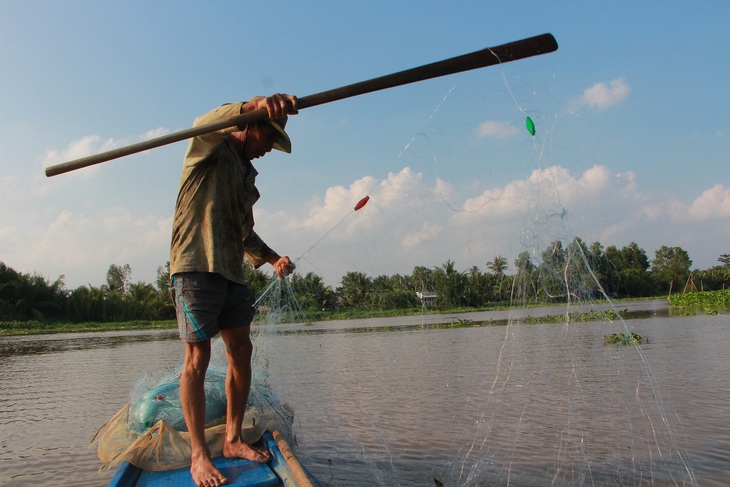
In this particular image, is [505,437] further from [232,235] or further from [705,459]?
[232,235]

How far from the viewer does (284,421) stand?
3.44m

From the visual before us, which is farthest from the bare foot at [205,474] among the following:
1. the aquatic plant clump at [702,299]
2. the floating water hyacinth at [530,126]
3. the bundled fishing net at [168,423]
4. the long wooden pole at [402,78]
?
the aquatic plant clump at [702,299]

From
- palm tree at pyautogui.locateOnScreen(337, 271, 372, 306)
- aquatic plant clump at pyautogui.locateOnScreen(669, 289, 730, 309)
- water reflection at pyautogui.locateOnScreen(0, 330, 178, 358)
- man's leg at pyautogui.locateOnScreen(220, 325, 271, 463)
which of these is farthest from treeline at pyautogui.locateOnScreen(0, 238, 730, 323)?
water reflection at pyautogui.locateOnScreen(0, 330, 178, 358)

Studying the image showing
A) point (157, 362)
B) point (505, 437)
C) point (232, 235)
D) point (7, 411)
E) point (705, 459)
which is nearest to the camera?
point (232, 235)

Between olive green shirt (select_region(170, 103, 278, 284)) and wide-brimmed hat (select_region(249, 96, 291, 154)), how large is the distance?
176 mm

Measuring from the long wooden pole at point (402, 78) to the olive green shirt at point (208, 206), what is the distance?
10 cm

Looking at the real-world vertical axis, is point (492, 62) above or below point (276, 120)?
above

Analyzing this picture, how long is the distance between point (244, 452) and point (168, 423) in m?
0.70

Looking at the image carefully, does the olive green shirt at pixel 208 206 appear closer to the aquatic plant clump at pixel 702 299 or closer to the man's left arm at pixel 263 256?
the man's left arm at pixel 263 256

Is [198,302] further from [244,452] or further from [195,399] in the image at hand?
[244,452]

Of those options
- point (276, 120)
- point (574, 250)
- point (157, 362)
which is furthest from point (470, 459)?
point (157, 362)

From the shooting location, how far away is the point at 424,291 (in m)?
5.42

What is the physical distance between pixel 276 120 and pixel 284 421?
6.33 ft

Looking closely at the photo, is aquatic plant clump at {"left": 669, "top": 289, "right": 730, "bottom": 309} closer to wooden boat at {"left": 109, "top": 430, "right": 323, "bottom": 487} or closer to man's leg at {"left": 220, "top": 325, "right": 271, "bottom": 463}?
man's leg at {"left": 220, "top": 325, "right": 271, "bottom": 463}
